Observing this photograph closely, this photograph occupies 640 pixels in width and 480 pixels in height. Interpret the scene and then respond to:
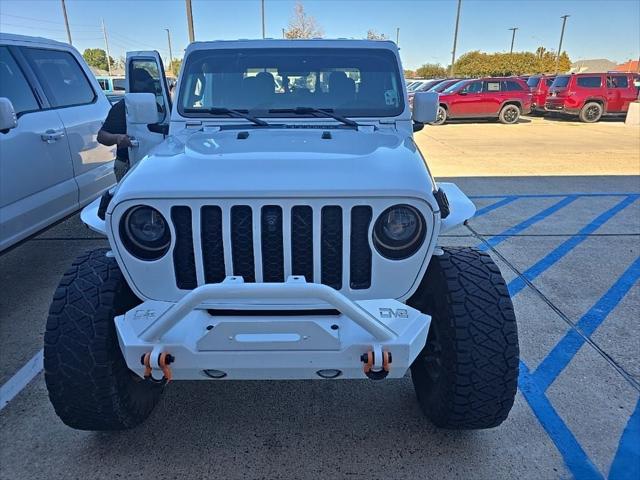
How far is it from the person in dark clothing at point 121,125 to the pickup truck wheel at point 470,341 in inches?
143

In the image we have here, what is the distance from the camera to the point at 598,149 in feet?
40.5

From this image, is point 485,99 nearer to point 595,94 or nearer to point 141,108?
point 595,94

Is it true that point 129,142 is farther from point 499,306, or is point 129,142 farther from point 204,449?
point 499,306

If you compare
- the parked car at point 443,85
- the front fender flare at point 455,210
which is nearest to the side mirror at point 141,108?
the front fender flare at point 455,210

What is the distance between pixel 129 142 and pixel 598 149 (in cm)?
1133

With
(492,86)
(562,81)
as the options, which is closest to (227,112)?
(492,86)

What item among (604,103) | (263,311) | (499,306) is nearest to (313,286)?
(263,311)

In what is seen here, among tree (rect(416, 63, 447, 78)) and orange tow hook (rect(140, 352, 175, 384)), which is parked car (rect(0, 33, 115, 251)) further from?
tree (rect(416, 63, 447, 78))

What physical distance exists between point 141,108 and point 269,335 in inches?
87.7

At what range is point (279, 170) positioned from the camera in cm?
221

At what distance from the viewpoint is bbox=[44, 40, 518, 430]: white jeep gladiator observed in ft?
6.66

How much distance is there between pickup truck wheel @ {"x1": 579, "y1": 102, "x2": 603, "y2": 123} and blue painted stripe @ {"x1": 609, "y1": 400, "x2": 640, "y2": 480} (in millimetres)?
18642

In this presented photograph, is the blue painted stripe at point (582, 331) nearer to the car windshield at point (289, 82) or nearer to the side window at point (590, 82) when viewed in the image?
the car windshield at point (289, 82)

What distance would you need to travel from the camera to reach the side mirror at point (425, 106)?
11.8 ft
